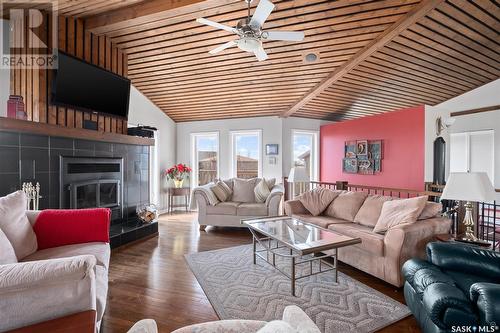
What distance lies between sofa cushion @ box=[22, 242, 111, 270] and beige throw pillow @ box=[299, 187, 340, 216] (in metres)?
2.69

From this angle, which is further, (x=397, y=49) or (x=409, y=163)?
(x=409, y=163)

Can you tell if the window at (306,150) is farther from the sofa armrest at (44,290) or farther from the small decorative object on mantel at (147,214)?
the sofa armrest at (44,290)

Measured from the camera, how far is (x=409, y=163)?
5.16 meters

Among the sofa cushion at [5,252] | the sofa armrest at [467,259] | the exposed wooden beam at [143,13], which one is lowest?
the sofa armrest at [467,259]

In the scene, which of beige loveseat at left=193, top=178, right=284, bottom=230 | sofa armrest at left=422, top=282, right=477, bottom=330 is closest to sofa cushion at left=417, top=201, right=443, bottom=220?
sofa armrest at left=422, top=282, right=477, bottom=330

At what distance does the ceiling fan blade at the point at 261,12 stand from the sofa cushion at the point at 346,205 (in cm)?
253

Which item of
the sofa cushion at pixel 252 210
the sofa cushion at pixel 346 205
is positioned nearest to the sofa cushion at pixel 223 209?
the sofa cushion at pixel 252 210

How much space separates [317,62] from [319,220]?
2.70m

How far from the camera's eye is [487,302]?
1.31 m

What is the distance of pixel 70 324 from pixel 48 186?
2607 mm

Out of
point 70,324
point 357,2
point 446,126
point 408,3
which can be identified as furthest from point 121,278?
point 446,126

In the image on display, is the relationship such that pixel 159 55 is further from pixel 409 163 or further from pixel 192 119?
pixel 409 163

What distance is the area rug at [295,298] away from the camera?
2.00 metres

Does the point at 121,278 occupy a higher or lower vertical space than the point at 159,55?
lower
